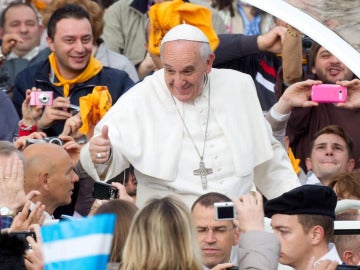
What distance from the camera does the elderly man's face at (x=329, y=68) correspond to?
12.3m

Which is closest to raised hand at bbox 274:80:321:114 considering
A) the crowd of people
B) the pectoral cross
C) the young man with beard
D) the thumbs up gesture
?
the crowd of people

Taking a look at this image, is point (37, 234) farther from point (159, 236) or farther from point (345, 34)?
point (345, 34)

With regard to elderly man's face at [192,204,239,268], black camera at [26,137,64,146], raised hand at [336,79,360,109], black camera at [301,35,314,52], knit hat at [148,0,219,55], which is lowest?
elderly man's face at [192,204,239,268]

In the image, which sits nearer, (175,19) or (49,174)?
(49,174)

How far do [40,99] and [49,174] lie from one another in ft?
4.60

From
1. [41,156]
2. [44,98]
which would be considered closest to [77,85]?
[44,98]

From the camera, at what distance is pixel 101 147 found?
9984 mm

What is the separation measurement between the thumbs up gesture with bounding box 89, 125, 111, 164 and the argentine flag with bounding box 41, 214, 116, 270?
3.14 metres

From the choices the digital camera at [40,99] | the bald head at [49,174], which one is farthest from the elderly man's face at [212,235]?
the digital camera at [40,99]

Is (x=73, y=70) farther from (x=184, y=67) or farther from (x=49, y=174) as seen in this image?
(x=184, y=67)

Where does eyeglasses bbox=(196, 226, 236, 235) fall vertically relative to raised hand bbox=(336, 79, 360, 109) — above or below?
below

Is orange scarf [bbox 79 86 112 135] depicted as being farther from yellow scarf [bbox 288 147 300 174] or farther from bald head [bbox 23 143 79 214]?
yellow scarf [bbox 288 147 300 174]

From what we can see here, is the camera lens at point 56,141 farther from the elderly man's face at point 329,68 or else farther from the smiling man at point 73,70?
the elderly man's face at point 329,68

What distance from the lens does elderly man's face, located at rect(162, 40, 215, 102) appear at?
10227mm
